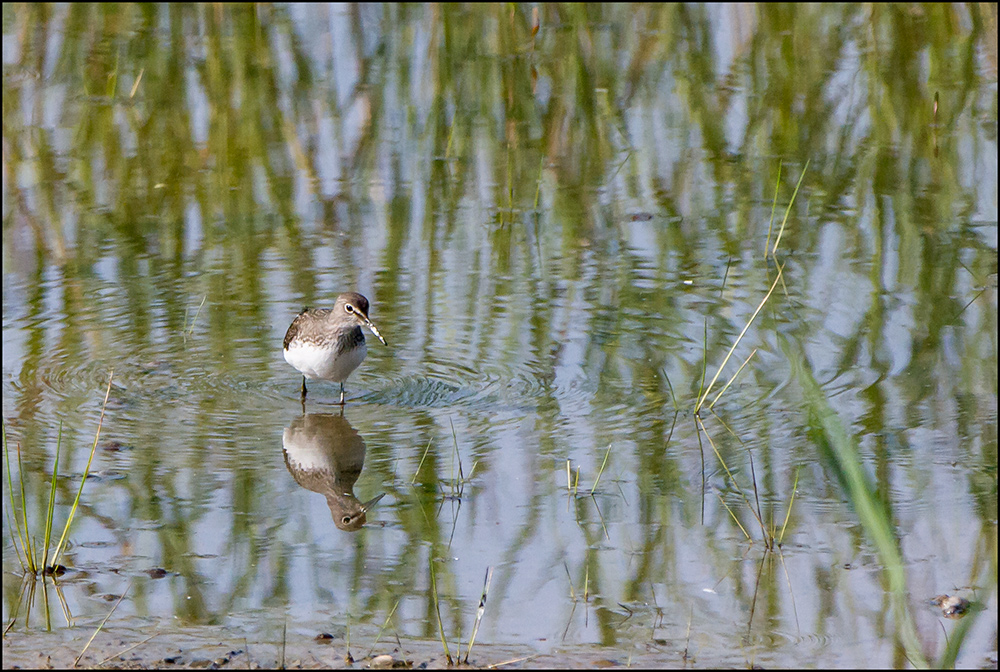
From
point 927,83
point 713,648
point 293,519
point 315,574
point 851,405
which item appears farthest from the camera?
point 927,83

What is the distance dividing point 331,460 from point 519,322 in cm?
192

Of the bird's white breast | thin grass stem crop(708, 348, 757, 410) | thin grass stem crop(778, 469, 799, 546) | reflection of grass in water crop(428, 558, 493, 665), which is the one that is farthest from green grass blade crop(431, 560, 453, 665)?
thin grass stem crop(708, 348, 757, 410)

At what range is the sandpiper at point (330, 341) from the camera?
24.6 feet

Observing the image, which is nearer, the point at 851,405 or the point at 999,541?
the point at 999,541

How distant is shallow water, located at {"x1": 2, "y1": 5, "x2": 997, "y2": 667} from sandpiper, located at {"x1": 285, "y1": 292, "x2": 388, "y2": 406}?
0.25 metres

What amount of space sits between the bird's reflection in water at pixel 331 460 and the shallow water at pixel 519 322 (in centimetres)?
3

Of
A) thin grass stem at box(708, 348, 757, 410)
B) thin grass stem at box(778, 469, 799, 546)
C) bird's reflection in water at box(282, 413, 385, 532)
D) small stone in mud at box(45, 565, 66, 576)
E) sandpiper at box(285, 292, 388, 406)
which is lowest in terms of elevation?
bird's reflection in water at box(282, 413, 385, 532)

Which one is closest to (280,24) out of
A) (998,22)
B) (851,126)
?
(851,126)

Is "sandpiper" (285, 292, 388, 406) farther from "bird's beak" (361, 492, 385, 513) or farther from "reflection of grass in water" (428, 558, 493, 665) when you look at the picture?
"reflection of grass in water" (428, 558, 493, 665)

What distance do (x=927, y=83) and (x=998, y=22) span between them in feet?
6.04

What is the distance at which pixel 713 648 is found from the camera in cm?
527

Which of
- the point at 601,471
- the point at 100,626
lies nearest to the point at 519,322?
the point at 601,471

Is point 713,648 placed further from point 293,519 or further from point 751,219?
point 751,219

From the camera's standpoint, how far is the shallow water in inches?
225
